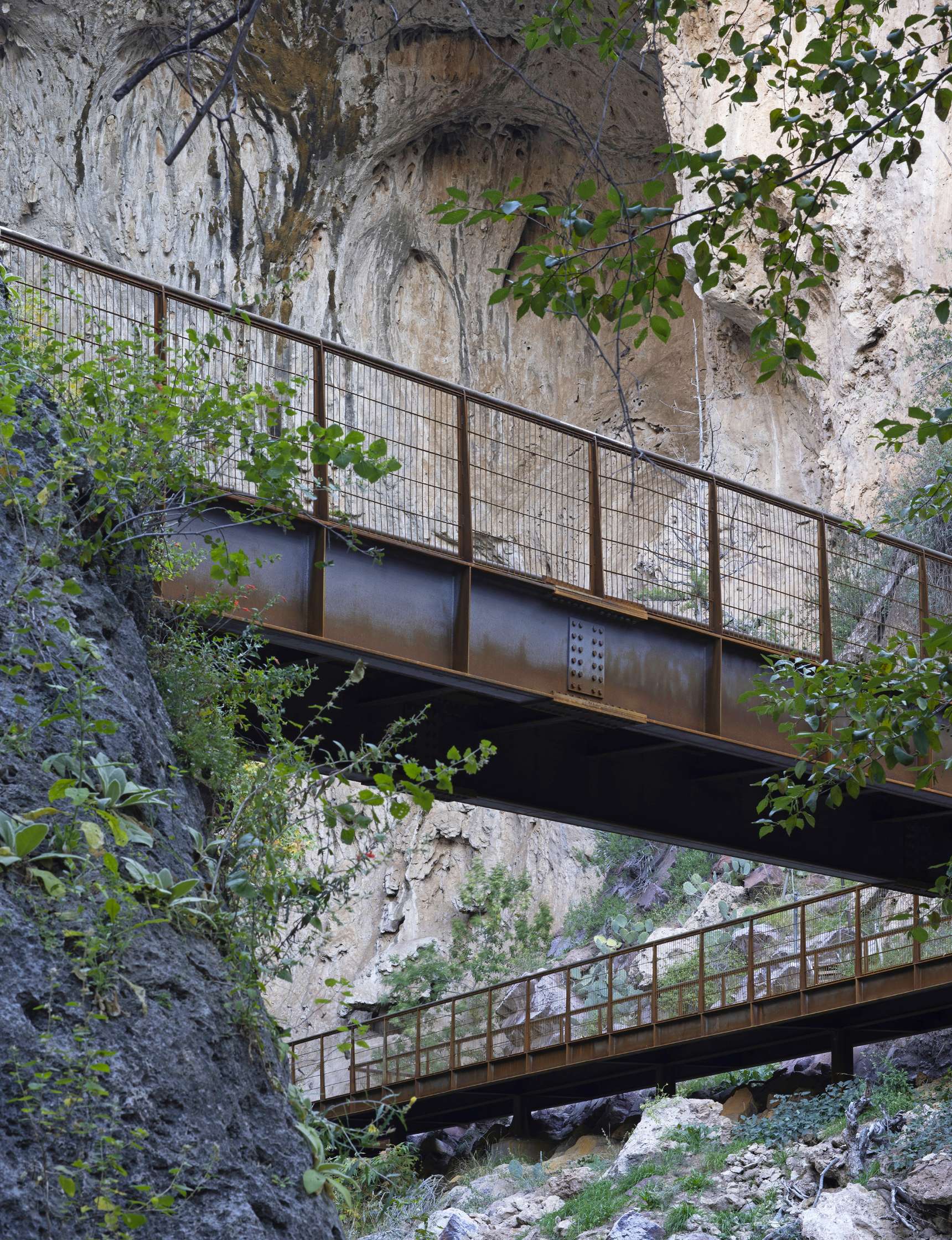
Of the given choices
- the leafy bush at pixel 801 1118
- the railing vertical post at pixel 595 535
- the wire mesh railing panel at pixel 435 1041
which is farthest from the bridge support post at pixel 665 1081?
the railing vertical post at pixel 595 535

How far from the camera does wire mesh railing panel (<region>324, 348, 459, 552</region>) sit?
9.78 meters

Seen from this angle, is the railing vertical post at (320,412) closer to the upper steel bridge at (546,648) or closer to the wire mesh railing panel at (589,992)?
the upper steel bridge at (546,648)

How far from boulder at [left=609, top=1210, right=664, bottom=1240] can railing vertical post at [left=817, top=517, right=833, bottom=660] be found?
7.35 meters

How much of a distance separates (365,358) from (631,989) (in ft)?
58.1

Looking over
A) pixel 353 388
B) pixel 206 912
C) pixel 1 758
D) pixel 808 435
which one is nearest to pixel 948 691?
pixel 206 912

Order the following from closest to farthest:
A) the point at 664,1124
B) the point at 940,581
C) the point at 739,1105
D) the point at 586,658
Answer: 1. the point at 586,658
2. the point at 664,1124
3. the point at 739,1105
4. the point at 940,581

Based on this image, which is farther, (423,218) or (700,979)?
Answer: (423,218)

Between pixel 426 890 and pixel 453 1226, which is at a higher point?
pixel 426 890

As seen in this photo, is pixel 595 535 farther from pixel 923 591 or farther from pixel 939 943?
pixel 939 943

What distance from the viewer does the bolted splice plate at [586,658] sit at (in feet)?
34.1

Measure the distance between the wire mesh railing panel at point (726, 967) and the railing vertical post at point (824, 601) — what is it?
26.7 feet

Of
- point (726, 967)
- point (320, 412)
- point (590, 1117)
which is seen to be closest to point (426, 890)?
point (590, 1117)

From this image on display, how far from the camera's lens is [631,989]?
25.1m

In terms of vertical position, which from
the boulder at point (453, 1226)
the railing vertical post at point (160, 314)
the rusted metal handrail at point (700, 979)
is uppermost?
the railing vertical post at point (160, 314)
